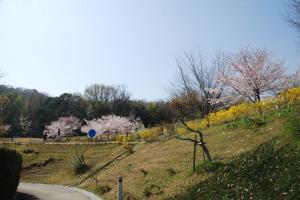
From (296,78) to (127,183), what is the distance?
20175 mm

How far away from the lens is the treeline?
3292 inches

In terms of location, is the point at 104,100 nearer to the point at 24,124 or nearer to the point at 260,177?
the point at 24,124

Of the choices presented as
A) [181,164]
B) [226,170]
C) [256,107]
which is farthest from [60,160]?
[226,170]

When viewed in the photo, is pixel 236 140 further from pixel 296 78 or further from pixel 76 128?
pixel 76 128

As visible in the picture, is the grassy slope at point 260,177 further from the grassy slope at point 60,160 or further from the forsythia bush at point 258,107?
the grassy slope at point 60,160

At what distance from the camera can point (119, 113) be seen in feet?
276

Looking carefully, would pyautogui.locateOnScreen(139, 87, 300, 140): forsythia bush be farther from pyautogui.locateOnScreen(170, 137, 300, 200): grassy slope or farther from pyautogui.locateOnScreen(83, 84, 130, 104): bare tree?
pyautogui.locateOnScreen(83, 84, 130, 104): bare tree

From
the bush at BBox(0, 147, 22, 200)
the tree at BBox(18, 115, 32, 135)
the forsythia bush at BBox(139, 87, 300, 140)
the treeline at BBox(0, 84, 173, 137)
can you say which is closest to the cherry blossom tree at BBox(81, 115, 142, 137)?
the treeline at BBox(0, 84, 173, 137)

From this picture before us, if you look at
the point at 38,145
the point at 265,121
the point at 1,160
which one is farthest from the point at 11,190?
the point at 38,145

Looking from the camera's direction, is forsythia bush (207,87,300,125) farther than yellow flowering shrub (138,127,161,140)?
No

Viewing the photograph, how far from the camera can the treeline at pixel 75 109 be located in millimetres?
83625

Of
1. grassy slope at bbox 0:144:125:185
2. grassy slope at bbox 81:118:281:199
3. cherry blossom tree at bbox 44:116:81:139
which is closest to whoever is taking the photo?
grassy slope at bbox 81:118:281:199

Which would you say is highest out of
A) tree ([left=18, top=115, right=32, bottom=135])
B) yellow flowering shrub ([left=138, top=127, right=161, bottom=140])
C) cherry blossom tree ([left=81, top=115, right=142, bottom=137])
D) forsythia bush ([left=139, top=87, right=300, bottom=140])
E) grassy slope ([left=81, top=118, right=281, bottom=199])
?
tree ([left=18, top=115, right=32, bottom=135])

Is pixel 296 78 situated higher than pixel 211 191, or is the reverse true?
pixel 296 78
